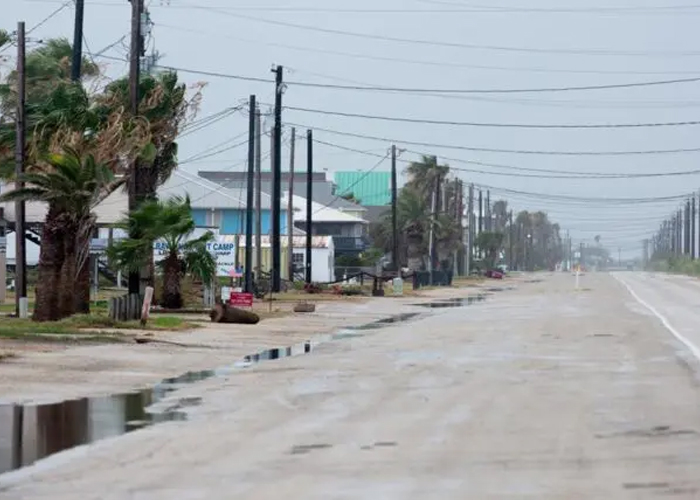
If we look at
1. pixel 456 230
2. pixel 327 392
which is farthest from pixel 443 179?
pixel 327 392

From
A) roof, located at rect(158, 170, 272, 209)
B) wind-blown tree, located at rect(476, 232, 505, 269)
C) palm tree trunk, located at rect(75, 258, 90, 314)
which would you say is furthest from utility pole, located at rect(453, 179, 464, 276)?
palm tree trunk, located at rect(75, 258, 90, 314)

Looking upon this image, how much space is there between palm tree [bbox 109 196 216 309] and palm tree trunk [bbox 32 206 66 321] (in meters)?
4.42

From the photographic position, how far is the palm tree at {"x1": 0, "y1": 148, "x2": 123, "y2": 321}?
33.0 meters

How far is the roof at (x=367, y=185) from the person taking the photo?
180375 millimetres

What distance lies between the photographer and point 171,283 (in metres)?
42.9

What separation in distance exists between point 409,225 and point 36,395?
9308 cm

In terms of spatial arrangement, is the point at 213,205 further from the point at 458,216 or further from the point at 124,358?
the point at 124,358

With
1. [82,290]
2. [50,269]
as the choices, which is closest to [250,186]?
[82,290]

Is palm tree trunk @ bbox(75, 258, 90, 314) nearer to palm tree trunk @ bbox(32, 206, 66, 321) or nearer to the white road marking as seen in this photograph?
palm tree trunk @ bbox(32, 206, 66, 321)

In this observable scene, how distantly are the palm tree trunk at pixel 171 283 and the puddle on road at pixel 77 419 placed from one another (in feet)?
68.7

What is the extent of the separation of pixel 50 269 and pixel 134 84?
6.29 m

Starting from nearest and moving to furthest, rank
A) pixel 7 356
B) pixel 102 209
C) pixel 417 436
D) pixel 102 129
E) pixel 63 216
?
pixel 417 436 < pixel 7 356 < pixel 63 216 < pixel 102 129 < pixel 102 209

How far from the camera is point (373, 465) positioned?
1260 centimetres

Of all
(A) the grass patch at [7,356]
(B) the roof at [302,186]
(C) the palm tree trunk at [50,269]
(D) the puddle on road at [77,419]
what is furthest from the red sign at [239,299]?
(B) the roof at [302,186]
